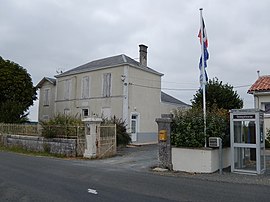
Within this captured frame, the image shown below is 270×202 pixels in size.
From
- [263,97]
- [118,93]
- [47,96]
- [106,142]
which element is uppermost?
[47,96]

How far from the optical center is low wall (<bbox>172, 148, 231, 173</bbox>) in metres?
11.2

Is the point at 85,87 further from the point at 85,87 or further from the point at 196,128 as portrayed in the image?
the point at 196,128

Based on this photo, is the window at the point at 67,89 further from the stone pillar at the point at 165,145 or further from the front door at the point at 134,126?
the stone pillar at the point at 165,145

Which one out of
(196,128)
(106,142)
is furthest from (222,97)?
(196,128)

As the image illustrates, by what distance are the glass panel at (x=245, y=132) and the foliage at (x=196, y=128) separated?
28.4 inches

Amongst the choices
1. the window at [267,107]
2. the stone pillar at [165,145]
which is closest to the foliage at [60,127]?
the stone pillar at [165,145]

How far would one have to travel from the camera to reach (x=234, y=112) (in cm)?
1110

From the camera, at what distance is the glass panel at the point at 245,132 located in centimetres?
1082

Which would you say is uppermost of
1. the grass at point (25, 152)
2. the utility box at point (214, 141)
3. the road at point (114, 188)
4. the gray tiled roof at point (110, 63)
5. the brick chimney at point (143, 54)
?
the brick chimney at point (143, 54)

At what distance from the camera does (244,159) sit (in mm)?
11297

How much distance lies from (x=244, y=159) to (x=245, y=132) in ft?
3.48

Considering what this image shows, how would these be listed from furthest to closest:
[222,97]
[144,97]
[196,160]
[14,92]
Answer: [14,92] → [144,97] → [222,97] → [196,160]

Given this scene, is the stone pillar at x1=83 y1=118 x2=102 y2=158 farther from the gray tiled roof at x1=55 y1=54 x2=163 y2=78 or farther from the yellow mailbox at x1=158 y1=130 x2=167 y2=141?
the gray tiled roof at x1=55 y1=54 x2=163 y2=78

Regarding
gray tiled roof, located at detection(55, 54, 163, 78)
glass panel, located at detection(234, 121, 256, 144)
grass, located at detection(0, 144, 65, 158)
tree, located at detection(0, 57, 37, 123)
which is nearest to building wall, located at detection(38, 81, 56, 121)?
tree, located at detection(0, 57, 37, 123)
